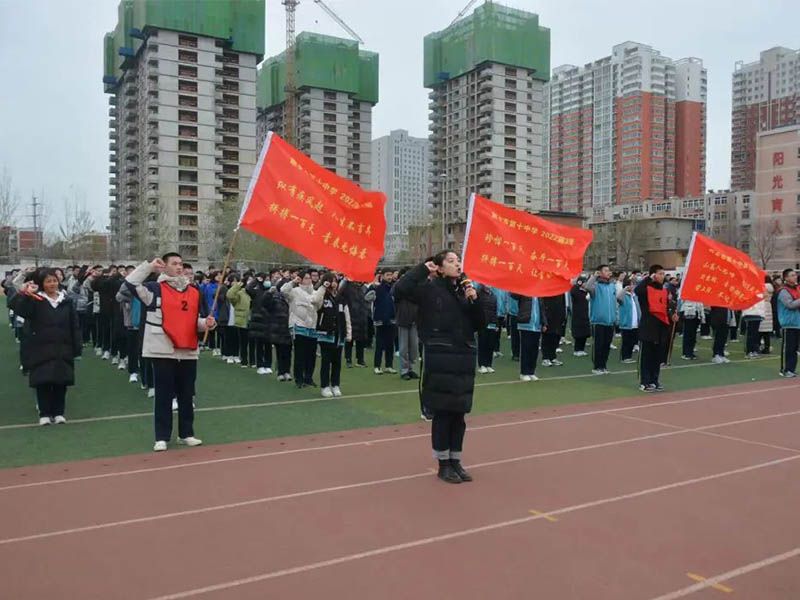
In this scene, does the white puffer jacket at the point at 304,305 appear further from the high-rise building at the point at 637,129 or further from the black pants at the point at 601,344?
the high-rise building at the point at 637,129

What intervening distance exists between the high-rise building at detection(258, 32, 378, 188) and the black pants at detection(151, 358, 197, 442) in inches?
3670

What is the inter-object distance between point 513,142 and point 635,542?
94.6m

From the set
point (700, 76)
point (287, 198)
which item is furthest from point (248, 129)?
point (287, 198)

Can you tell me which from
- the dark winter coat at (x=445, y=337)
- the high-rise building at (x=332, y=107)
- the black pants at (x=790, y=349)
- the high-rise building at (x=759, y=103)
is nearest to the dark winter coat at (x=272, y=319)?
the dark winter coat at (x=445, y=337)

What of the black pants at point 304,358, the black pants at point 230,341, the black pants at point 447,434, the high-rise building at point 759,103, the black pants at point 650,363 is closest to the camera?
the black pants at point 447,434

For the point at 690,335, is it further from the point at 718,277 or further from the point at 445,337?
the point at 445,337

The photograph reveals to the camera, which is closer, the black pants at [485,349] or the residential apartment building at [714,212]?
the black pants at [485,349]

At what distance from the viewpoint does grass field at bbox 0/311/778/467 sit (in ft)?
24.2

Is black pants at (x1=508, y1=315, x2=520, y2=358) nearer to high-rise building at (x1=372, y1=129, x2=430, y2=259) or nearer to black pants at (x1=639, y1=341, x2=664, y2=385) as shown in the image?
black pants at (x1=639, y1=341, x2=664, y2=385)

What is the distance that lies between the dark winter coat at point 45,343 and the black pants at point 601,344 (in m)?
8.74

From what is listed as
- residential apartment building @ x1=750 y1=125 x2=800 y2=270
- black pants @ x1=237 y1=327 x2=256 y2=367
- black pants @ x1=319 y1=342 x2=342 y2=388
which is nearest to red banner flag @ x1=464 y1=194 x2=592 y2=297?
black pants @ x1=319 y1=342 x2=342 y2=388

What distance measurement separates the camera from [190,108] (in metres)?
76.8

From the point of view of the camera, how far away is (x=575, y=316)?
15.1 meters

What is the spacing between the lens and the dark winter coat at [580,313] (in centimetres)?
1480
